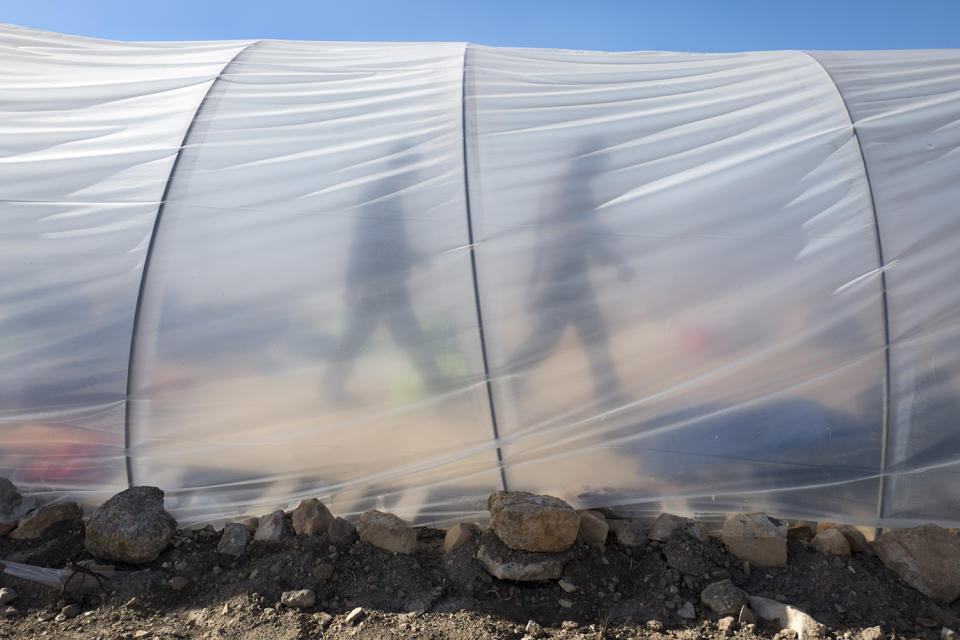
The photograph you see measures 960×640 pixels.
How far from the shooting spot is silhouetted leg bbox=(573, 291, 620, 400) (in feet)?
13.4

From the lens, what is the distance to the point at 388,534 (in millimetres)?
3791

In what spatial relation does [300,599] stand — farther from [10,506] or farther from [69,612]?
[10,506]

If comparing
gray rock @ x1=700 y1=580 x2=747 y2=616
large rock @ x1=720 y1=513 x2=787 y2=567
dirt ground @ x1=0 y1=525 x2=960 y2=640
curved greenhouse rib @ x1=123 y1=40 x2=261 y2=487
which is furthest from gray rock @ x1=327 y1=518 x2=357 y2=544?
large rock @ x1=720 y1=513 x2=787 y2=567

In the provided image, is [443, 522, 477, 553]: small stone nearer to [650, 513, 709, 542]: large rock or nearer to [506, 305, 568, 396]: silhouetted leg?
[506, 305, 568, 396]: silhouetted leg

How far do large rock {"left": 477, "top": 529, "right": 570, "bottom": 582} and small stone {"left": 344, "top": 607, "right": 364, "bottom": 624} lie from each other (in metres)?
0.65

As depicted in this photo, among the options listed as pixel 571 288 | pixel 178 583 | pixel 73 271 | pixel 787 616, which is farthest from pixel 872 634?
pixel 73 271

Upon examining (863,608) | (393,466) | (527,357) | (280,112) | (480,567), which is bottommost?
(863,608)

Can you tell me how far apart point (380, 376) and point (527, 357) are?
859 millimetres

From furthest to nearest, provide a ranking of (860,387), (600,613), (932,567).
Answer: (860,387), (932,567), (600,613)

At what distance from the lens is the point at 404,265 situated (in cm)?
422

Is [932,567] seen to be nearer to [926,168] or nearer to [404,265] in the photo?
[926,168]

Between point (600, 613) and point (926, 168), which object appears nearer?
point (600, 613)

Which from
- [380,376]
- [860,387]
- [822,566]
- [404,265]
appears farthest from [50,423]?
[860,387]

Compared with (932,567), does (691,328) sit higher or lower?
higher
